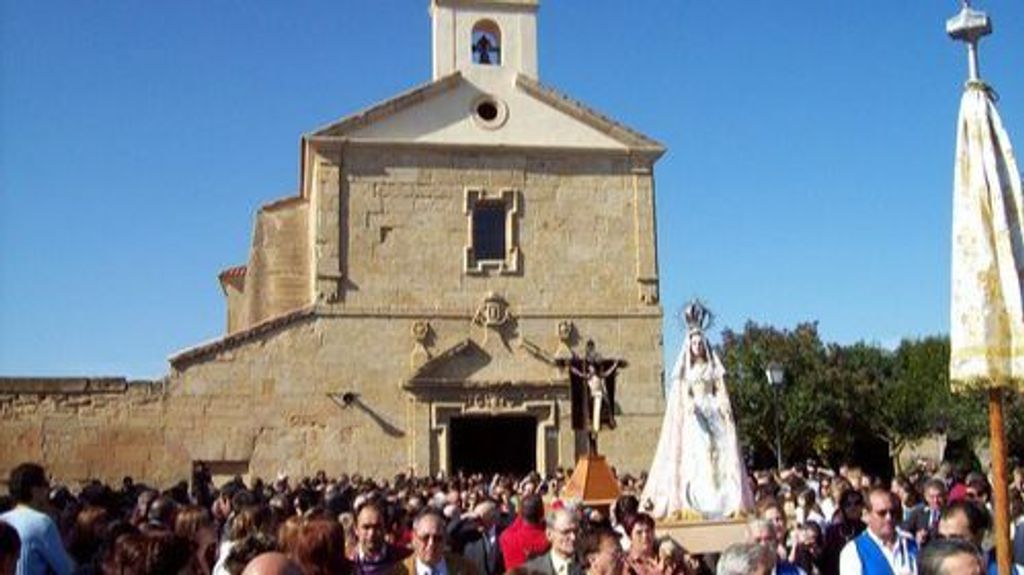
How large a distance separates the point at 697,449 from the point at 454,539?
4056 millimetres

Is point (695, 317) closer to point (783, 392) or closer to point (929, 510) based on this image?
point (929, 510)

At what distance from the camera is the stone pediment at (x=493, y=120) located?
26.0 metres

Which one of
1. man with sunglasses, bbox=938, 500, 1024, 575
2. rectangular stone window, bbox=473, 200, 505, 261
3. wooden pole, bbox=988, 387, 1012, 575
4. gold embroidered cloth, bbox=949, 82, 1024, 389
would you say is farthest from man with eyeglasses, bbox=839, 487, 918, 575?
rectangular stone window, bbox=473, 200, 505, 261

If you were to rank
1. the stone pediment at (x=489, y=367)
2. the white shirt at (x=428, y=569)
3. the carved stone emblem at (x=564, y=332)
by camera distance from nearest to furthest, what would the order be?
1. the white shirt at (x=428, y=569)
2. the stone pediment at (x=489, y=367)
3. the carved stone emblem at (x=564, y=332)

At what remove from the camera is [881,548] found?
6930mm

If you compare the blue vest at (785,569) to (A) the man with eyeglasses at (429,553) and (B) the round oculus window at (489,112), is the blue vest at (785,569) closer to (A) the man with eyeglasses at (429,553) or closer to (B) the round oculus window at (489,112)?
(A) the man with eyeglasses at (429,553)

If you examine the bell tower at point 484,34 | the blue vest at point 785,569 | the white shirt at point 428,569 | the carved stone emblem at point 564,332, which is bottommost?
the blue vest at point 785,569

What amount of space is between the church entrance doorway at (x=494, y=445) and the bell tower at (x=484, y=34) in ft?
27.5

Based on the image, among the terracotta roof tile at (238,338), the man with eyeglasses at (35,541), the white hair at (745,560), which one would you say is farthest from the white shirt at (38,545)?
the terracotta roof tile at (238,338)

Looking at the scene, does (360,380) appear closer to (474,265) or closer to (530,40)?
(474,265)

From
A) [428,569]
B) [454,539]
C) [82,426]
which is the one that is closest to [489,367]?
[82,426]

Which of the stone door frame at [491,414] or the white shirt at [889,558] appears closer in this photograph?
the white shirt at [889,558]

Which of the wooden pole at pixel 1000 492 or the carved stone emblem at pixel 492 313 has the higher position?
the carved stone emblem at pixel 492 313

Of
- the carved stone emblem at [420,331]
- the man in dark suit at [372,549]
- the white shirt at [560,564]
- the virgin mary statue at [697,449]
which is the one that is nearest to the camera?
the man in dark suit at [372,549]
